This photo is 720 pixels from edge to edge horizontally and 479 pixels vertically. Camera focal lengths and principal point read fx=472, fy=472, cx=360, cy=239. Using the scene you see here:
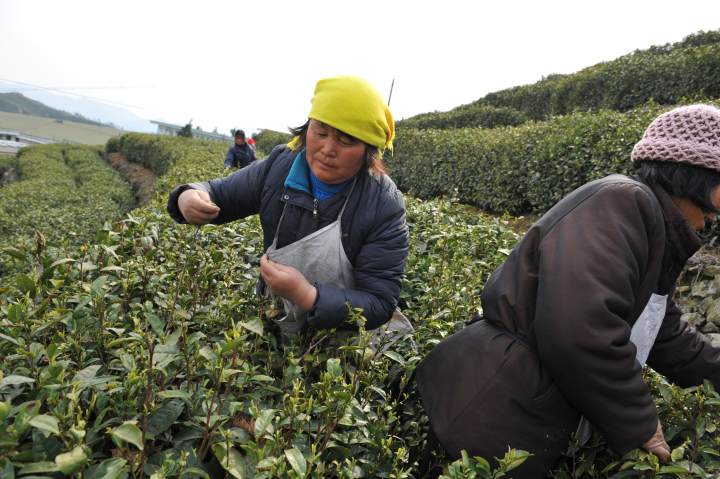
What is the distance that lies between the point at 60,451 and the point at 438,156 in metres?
11.4

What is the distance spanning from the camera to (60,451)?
104 centimetres

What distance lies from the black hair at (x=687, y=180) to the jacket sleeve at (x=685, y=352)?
0.50m

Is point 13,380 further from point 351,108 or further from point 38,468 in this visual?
point 351,108

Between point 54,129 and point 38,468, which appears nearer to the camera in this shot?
point 38,468

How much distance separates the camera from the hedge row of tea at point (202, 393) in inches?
A: 41.9

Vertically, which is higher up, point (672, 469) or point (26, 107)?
point (26, 107)

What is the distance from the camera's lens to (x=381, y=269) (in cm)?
173

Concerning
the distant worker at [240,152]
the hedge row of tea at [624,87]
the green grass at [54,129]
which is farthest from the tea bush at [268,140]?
the green grass at [54,129]

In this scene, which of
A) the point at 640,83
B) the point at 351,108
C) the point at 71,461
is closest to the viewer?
the point at 71,461

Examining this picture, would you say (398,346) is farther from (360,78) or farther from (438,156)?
(438,156)

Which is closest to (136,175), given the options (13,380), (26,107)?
(13,380)

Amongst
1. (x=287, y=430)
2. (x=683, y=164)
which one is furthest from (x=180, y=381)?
(x=683, y=164)

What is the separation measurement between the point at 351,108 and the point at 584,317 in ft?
3.21

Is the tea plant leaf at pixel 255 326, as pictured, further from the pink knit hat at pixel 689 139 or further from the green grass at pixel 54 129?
the green grass at pixel 54 129
